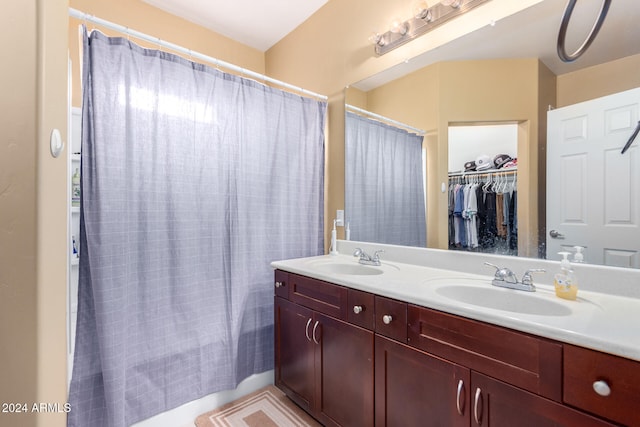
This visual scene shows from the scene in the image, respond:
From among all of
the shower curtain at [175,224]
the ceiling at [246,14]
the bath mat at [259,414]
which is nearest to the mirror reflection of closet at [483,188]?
the shower curtain at [175,224]

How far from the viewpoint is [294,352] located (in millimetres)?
1697

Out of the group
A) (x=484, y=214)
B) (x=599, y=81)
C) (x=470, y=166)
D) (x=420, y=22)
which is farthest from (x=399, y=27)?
(x=484, y=214)

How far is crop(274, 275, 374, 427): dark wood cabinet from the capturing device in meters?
1.31

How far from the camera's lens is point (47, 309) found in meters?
0.65

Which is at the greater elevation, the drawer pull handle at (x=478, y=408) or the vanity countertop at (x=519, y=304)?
the vanity countertop at (x=519, y=304)

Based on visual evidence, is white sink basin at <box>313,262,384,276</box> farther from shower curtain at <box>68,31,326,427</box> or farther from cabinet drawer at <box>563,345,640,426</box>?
A: cabinet drawer at <box>563,345,640,426</box>

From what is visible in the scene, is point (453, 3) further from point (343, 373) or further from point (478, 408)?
point (343, 373)

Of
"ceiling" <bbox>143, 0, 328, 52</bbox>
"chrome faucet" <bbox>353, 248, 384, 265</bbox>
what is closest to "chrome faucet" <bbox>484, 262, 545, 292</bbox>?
"chrome faucet" <bbox>353, 248, 384, 265</bbox>

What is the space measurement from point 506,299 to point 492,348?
1.20 ft

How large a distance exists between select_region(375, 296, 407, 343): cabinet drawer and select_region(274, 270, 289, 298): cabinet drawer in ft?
2.22

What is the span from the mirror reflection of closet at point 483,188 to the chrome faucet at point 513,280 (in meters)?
0.18

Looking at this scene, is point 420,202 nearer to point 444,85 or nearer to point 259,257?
point 444,85

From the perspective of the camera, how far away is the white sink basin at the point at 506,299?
107 centimetres

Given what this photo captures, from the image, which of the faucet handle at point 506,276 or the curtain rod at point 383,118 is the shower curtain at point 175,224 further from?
the faucet handle at point 506,276
